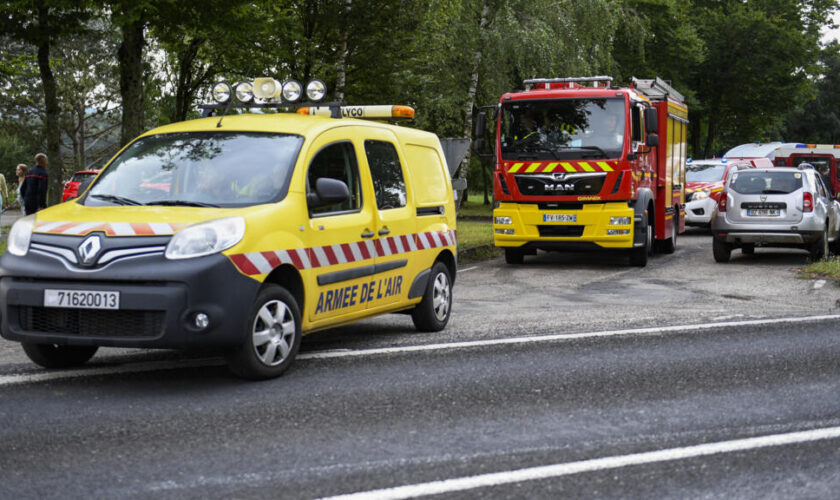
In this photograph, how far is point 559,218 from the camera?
17.1 m

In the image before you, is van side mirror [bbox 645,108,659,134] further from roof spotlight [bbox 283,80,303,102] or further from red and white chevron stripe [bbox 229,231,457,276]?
roof spotlight [bbox 283,80,303,102]

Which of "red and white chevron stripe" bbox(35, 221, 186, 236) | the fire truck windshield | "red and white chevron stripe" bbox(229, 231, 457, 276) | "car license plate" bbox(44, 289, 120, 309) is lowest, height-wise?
"car license plate" bbox(44, 289, 120, 309)

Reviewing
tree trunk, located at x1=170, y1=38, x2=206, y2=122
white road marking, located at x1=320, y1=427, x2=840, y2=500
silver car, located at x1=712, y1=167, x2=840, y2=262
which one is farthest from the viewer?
tree trunk, located at x1=170, y1=38, x2=206, y2=122

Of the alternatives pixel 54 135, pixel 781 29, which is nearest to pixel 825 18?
pixel 781 29

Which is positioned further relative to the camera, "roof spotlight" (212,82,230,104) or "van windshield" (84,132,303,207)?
"roof spotlight" (212,82,230,104)

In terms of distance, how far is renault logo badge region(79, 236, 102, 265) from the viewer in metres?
6.68

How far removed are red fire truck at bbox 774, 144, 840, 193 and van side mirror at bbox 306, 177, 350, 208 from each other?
31111 mm

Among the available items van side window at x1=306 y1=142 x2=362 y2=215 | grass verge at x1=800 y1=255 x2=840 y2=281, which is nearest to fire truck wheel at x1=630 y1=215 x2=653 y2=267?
grass verge at x1=800 y1=255 x2=840 y2=281

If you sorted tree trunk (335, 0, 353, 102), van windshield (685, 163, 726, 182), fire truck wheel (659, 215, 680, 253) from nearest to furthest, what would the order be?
fire truck wheel (659, 215, 680, 253)
tree trunk (335, 0, 353, 102)
van windshield (685, 163, 726, 182)

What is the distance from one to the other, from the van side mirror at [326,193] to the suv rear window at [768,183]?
12.2 m

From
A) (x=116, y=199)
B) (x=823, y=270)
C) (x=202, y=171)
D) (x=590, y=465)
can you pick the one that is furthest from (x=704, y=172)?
(x=590, y=465)

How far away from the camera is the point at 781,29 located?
161 ft

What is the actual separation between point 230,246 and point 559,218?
35.8 feet

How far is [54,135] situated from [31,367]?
14.3 metres
